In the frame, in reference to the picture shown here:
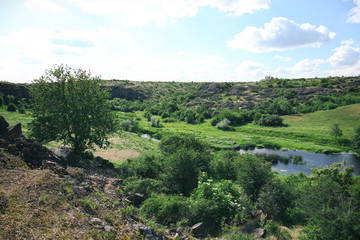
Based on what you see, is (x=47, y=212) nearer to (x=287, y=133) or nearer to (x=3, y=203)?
(x=3, y=203)

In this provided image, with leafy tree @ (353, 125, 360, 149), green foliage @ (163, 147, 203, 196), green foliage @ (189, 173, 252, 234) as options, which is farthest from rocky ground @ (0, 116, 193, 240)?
leafy tree @ (353, 125, 360, 149)

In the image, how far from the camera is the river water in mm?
42562

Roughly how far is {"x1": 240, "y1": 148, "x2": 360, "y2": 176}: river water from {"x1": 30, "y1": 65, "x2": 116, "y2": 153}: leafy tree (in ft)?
116

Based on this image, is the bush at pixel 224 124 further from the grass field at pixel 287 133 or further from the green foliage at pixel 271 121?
the green foliage at pixel 271 121

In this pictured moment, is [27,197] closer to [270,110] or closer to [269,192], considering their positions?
[269,192]

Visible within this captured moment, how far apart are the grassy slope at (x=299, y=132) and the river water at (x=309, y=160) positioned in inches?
143

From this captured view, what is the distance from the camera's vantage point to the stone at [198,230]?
13873 millimetres

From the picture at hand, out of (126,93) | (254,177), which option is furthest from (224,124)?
(126,93)

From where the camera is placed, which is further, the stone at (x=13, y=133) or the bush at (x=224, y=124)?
the bush at (x=224, y=124)

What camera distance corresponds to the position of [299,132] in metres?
69.2

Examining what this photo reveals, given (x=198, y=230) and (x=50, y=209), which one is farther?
(x=198, y=230)

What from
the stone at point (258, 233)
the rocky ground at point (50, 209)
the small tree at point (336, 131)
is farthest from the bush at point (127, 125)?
the small tree at point (336, 131)

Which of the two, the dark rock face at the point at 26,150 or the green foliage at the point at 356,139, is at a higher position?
the dark rock face at the point at 26,150

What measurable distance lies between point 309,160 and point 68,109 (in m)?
50.2
